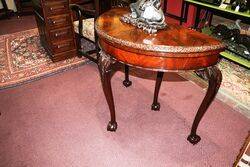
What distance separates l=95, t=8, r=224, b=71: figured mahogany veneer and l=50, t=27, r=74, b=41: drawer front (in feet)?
5.26

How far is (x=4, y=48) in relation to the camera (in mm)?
3639

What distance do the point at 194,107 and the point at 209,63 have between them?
3.46ft

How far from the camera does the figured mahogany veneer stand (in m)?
1.33

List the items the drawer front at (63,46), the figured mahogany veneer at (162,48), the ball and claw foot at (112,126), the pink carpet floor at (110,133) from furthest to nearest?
the drawer front at (63,46) < the ball and claw foot at (112,126) < the pink carpet floor at (110,133) < the figured mahogany veneer at (162,48)

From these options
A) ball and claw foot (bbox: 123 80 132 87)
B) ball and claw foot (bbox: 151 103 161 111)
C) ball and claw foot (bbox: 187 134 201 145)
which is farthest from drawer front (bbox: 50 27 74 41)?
ball and claw foot (bbox: 187 134 201 145)

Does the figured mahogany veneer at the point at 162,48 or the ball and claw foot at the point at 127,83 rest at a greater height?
the figured mahogany veneer at the point at 162,48

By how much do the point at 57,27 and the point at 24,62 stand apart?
2.57 ft

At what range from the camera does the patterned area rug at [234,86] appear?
2433 millimetres

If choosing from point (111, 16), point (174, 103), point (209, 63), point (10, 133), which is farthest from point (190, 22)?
point (10, 133)

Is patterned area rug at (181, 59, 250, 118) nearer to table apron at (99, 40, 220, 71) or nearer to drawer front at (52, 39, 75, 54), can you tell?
table apron at (99, 40, 220, 71)

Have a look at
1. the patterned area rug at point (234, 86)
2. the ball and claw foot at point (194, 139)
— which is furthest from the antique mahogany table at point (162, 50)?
the patterned area rug at point (234, 86)

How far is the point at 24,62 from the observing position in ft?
10.6

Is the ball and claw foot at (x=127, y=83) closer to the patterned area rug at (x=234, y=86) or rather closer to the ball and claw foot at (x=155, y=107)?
the ball and claw foot at (x=155, y=107)

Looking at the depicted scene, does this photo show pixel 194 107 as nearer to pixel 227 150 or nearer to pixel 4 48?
pixel 227 150
